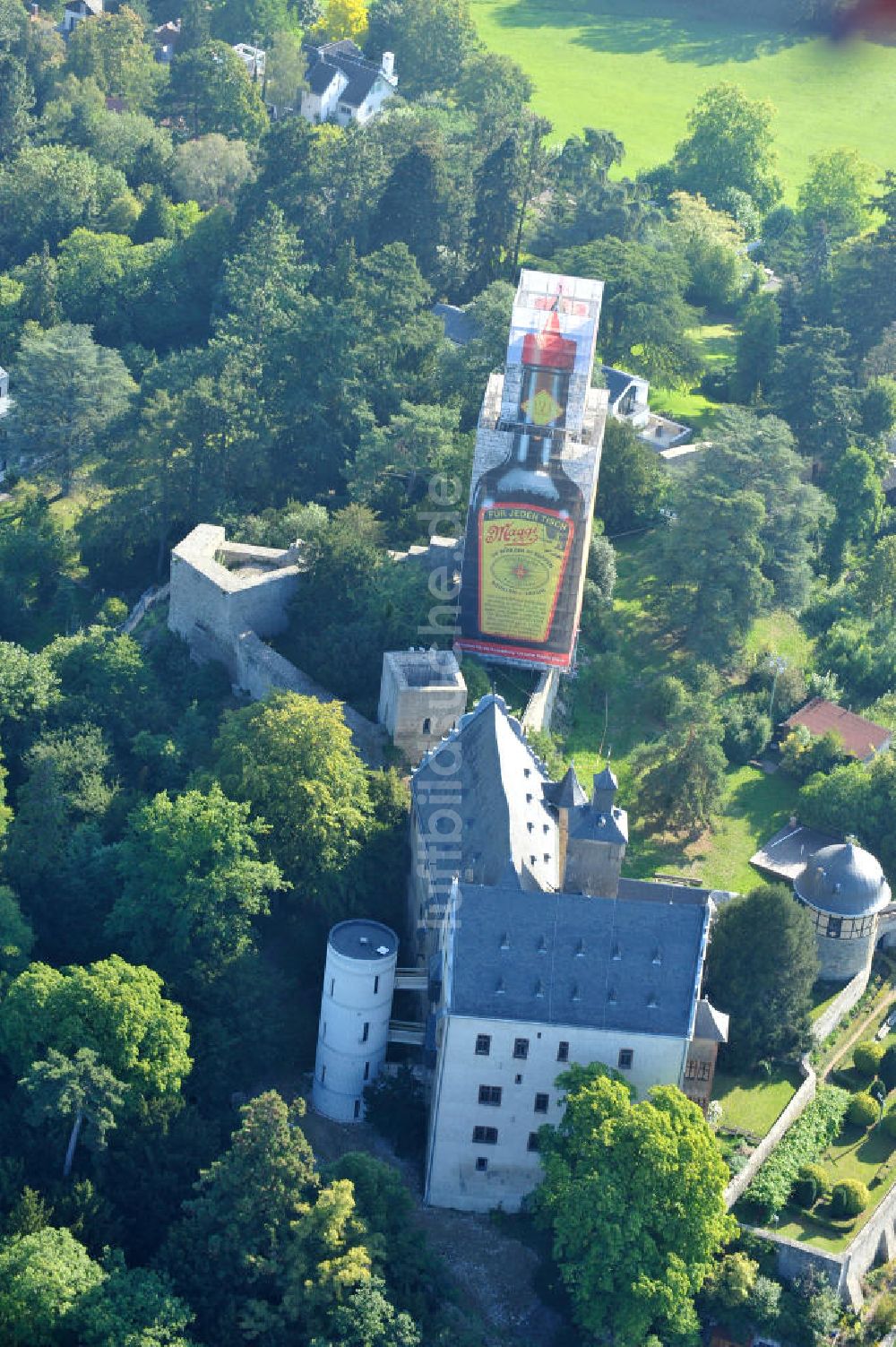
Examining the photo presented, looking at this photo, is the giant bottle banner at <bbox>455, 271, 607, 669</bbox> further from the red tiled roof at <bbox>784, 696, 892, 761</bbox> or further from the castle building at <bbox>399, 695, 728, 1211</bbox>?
the castle building at <bbox>399, 695, 728, 1211</bbox>

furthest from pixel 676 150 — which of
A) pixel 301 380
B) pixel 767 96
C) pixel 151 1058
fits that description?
pixel 151 1058

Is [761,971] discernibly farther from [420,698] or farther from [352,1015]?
[420,698]

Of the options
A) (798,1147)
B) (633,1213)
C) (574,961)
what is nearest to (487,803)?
(574,961)

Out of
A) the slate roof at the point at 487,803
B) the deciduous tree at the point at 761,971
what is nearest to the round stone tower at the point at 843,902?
the deciduous tree at the point at 761,971

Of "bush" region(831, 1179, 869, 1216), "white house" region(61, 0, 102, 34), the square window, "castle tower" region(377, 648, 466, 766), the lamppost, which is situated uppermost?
"castle tower" region(377, 648, 466, 766)

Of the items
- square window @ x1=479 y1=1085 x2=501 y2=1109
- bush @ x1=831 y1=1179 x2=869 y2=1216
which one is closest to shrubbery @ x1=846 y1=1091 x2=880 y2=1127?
bush @ x1=831 y1=1179 x2=869 y2=1216

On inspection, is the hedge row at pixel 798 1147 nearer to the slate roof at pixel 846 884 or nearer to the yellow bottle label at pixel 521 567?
the slate roof at pixel 846 884

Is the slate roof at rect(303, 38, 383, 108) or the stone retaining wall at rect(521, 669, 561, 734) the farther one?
the slate roof at rect(303, 38, 383, 108)
